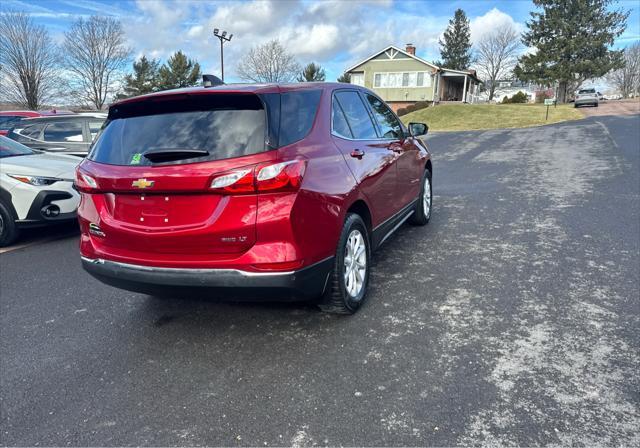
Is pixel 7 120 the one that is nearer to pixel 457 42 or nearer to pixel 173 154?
pixel 173 154

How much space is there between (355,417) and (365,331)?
950 mm

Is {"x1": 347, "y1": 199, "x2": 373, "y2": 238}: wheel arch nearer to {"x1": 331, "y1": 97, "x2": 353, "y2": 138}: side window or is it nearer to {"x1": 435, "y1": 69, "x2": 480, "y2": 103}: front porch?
{"x1": 331, "y1": 97, "x2": 353, "y2": 138}: side window

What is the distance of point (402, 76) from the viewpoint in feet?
145

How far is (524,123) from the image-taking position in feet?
84.3

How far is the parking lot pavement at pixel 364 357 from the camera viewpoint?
2.32 m

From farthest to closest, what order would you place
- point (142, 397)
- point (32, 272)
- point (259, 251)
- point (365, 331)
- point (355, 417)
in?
point (32, 272) < point (365, 331) < point (259, 251) < point (142, 397) < point (355, 417)

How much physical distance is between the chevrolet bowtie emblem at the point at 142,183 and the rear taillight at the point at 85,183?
1.35 ft

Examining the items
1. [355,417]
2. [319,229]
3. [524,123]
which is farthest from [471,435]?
[524,123]

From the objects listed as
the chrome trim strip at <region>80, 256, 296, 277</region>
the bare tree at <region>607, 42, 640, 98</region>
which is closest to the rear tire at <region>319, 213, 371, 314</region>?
the chrome trim strip at <region>80, 256, 296, 277</region>

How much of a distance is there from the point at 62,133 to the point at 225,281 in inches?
318

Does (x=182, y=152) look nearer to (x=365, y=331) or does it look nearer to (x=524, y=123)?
(x=365, y=331)

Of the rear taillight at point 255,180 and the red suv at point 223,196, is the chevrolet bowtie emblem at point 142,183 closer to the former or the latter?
the red suv at point 223,196

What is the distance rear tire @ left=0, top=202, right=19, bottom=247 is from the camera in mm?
5695

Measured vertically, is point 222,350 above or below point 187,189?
below
